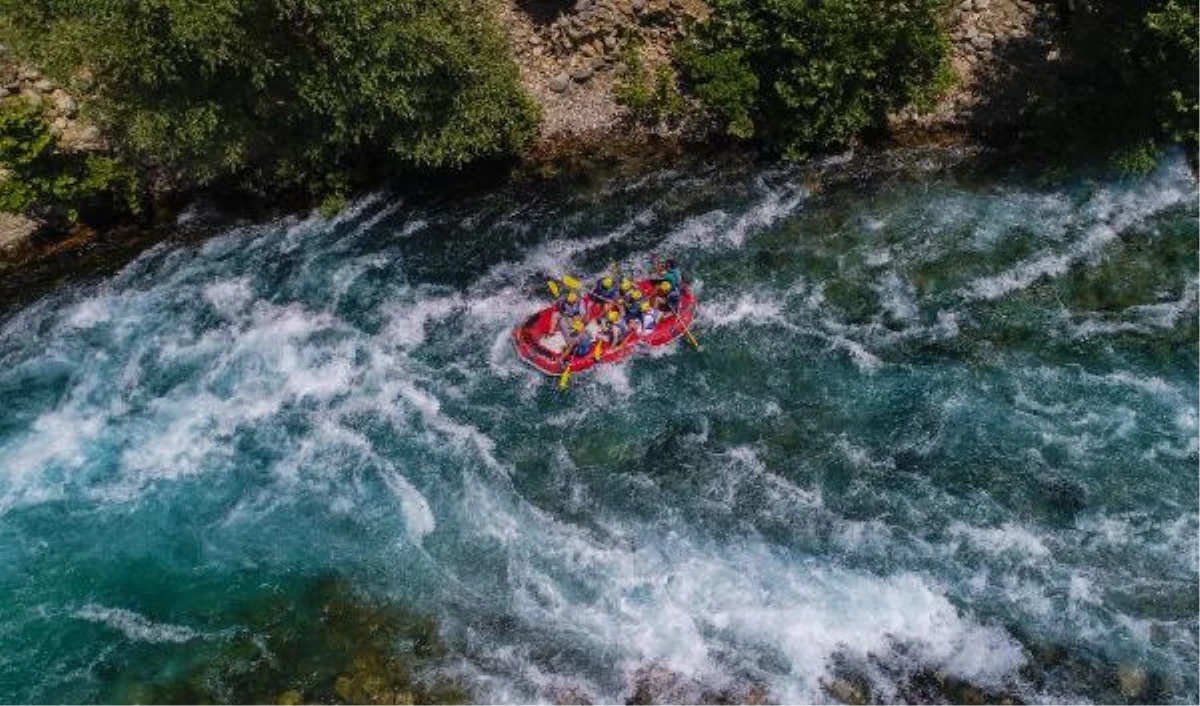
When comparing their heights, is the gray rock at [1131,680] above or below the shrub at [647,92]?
below

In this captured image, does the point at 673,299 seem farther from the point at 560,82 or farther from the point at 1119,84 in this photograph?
the point at 1119,84

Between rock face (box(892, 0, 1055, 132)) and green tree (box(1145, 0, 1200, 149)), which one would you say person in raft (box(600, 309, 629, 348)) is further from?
green tree (box(1145, 0, 1200, 149))

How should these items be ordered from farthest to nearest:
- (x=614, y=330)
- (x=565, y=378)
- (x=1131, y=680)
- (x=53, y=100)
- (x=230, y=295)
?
1. (x=53, y=100)
2. (x=230, y=295)
3. (x=614, y=330)
4. (x=565, y=378)
5. (x=1131, y=680)

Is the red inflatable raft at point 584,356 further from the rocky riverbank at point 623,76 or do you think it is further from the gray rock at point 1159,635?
the gray rock at point 1159,635

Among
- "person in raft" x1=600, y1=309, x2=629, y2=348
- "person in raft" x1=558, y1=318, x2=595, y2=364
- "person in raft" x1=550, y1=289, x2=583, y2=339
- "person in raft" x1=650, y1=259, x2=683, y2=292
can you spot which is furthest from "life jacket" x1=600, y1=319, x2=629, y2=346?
"person in raft" x1=650, y1=259, x2=683, y2=292

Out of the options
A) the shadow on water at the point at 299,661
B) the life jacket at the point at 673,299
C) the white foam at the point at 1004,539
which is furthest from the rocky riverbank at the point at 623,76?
the shadow on water at the point at 299,661

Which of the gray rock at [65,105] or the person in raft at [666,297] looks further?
the gray rock at [65,105]

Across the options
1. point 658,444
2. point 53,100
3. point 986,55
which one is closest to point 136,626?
point 658,444

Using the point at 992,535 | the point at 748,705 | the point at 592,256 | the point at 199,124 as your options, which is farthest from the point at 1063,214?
the point at 199,124
